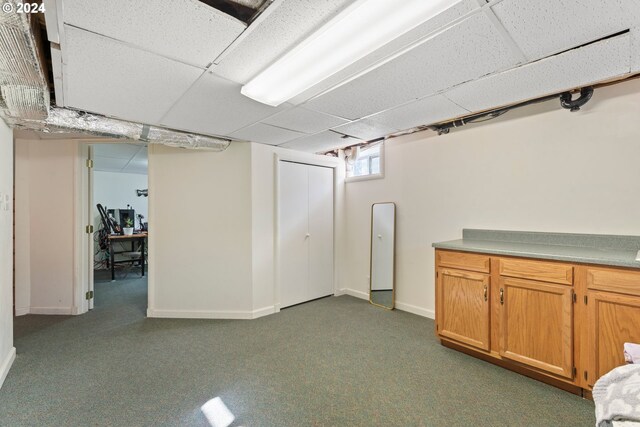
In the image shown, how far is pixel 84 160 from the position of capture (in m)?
3.64

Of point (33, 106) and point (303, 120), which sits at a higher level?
point (303, 120)

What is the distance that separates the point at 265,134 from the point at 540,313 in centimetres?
287

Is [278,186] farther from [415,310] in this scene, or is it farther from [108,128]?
[415,310]

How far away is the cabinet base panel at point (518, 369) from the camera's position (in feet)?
6.33

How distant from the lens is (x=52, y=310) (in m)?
→ 3.53

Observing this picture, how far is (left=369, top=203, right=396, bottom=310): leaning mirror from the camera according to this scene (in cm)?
364

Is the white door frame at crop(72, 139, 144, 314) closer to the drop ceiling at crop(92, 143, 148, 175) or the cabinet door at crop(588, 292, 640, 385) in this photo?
the drop ceiling at crop(92, 143, 148, 175)

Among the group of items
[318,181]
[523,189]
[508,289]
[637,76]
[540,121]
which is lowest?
[508,289]

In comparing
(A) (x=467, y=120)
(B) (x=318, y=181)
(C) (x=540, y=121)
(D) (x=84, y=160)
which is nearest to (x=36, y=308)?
(D) (x=84, y=160)

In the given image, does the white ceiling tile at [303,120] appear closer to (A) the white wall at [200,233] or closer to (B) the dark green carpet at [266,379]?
(A) the white wall at [200,233]

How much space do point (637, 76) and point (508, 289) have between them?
5.84ft

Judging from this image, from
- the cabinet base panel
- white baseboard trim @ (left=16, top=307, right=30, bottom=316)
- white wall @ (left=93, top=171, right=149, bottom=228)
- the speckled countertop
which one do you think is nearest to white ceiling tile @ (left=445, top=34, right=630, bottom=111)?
the speckled countertop

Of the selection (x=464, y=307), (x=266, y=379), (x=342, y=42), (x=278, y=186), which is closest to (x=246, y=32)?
Result: (x=342, y=42)

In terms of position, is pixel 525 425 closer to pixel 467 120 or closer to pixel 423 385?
pixel 423 385
